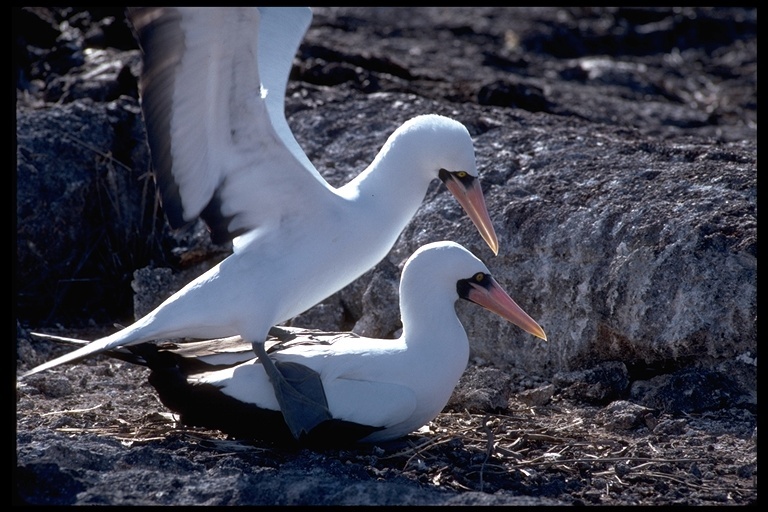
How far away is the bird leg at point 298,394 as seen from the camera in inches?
200

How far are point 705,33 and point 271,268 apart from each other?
10.8 meters

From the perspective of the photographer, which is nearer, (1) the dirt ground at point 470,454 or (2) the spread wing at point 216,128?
(1) the dirt ground at point 470,454

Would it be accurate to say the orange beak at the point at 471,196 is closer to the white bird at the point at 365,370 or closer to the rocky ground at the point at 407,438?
the white bird at the point at 365,370

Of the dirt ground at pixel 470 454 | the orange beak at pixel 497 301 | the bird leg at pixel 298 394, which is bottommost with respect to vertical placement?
the dirt ground at pixel 470 454

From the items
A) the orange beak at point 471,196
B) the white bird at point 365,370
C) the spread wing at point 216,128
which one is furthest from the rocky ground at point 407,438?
the spread wing at point 216,128

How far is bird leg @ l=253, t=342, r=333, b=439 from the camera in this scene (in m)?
5.07

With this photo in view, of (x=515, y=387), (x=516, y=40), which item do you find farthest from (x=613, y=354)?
(x=516, y=40)

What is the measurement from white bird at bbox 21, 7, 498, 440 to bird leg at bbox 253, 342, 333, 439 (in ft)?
0.05

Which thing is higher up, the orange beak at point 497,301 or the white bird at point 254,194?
the white bird at point 254,194

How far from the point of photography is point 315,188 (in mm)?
5586

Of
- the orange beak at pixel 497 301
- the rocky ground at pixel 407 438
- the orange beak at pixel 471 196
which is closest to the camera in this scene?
the rocky ground at pixel 407 438

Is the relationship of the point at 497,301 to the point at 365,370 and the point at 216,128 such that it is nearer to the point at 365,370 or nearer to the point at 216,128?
the point at 365,370

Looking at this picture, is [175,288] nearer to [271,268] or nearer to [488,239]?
[271,268]

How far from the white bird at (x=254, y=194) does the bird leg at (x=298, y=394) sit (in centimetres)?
1
